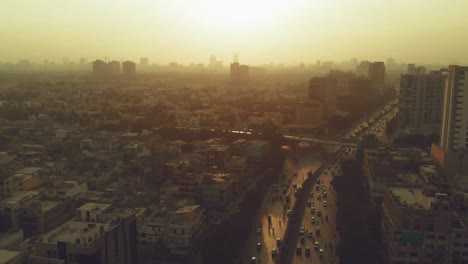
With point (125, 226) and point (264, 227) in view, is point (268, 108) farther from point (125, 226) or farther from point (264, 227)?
point (125, 226)

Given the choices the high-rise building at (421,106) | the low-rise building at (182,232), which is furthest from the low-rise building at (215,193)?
the high-rise building at (421,106)

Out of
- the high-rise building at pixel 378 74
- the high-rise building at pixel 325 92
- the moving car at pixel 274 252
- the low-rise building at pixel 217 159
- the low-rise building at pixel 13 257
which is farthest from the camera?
the high-rise building at pixel 378 74

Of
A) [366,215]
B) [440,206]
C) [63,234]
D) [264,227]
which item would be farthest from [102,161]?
[440,206]

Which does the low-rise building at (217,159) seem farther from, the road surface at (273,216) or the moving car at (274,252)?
the moving car at (274,252)

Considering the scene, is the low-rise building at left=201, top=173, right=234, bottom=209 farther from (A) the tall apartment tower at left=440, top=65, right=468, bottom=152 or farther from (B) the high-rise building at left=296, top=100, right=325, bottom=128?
(B) the high-rise building at left=296, top=100, right=325, bottom=128

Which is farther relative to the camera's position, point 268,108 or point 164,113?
point 268,108

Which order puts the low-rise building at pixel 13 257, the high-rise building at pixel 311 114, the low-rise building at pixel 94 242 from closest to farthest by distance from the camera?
the low-rise building at pixel 13 257 < the low-rise building at pixel 94 242 < the high-rise building at pixel 311 114
